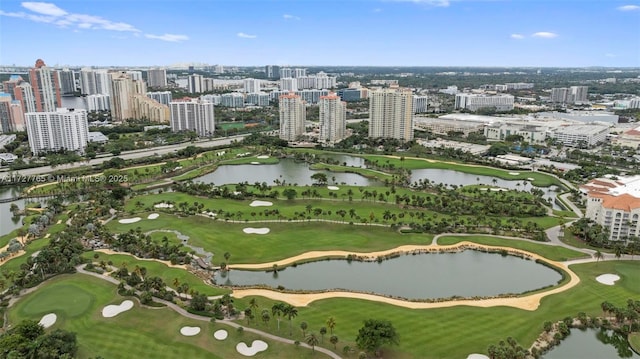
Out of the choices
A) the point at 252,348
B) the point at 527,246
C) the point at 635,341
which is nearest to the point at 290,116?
the point at 527,246

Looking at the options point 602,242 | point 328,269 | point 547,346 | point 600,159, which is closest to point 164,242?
point 328,269

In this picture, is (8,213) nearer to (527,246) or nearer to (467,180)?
(527,246)

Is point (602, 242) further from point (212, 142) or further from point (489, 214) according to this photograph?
point (212, 142)

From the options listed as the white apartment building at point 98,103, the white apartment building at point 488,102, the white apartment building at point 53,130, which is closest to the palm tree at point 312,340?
the white apartment building at point 53,130

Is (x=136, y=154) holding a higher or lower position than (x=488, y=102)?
lower

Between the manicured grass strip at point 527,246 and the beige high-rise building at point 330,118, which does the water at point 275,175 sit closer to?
the beige high-rise building at point 330,118
